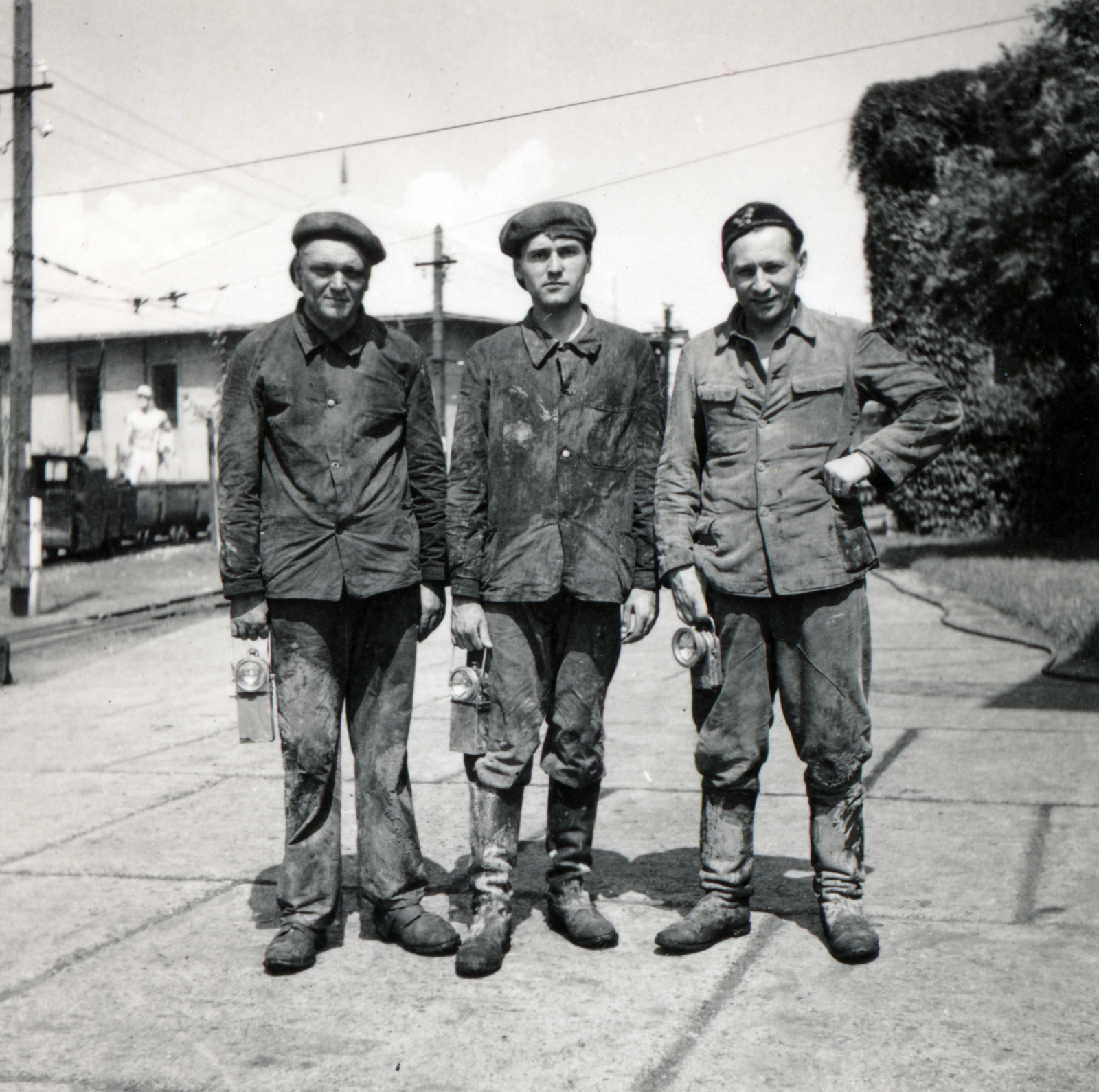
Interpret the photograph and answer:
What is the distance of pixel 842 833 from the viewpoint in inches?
155

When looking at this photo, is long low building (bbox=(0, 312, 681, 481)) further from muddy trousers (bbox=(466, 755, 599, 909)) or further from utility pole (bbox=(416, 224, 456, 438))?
muddy trousers (bbox=(466, 755, 599, 909))

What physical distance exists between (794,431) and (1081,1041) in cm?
172

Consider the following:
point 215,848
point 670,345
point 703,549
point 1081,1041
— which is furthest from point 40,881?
point 670,345

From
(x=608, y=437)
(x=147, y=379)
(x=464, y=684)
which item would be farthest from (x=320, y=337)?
(x=147, y=379)

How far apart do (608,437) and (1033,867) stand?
2.06 metres

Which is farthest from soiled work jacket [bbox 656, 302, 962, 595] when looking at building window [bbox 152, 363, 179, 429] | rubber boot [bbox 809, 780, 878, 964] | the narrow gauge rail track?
building window [bbox 152, 363, 179, 429]

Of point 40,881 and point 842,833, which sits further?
point 40,881

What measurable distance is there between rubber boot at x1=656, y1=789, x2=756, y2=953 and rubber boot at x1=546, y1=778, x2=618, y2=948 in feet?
0.89

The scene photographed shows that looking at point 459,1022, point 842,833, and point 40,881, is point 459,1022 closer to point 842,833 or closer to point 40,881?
point 842,833

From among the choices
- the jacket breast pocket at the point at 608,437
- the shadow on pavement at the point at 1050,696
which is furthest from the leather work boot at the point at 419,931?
the shadow on pavement at the point at 1050,696

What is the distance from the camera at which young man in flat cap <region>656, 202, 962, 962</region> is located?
388 cm

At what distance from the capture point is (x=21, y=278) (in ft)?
48.8

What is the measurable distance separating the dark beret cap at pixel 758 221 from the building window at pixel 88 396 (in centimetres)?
3317

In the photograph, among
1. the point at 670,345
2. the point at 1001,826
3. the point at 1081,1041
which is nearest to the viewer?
the point at 1081,1041
